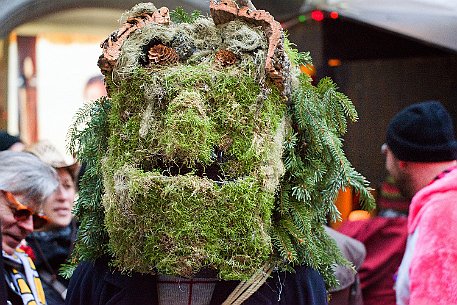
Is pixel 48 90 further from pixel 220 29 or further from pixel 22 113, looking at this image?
pixel 220 29

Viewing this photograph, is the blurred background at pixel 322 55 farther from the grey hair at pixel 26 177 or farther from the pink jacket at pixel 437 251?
the pink jacket at pixel 437 251

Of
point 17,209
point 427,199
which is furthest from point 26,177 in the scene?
point 427,199

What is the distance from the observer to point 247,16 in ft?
8.79

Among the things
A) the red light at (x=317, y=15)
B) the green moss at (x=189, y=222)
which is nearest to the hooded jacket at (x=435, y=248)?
the green moss at (x=189, y=222)

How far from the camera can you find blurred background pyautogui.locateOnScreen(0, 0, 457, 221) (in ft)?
21.4

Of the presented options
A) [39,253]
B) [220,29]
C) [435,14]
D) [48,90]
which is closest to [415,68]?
[435,14]

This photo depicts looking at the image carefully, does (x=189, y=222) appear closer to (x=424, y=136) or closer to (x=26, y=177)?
(x=26, y=177)

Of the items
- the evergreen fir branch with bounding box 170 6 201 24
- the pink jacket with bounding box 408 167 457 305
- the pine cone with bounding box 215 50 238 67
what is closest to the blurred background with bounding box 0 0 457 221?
the pink jacket with bounding box 408 167 457 305

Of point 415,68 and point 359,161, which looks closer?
point 359,161

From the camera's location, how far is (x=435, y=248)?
129 inches

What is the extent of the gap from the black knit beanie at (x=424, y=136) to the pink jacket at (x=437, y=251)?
0.60 metres

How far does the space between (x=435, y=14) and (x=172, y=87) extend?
4666 millimetres

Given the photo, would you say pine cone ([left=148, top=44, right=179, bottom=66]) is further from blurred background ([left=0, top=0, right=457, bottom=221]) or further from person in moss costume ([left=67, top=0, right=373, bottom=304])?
blurred background ([left=0, top=0, right=457, bottom=221])

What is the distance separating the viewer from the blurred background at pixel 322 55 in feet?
21.4
